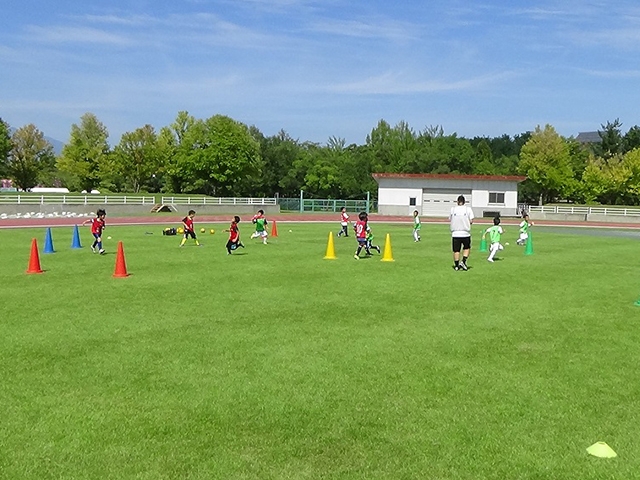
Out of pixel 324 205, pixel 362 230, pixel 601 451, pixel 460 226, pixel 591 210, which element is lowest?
pixel 591 210

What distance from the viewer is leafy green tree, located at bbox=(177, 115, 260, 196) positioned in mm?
71500

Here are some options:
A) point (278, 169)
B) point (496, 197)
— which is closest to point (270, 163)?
point (278, 169)

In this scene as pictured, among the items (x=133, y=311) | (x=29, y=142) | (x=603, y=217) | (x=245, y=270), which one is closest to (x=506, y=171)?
(x=603, y=217)

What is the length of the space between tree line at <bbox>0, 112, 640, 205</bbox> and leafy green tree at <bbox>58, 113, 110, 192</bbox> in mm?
124

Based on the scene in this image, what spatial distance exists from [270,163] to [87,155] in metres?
24.0

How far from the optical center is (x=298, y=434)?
4.75 meters

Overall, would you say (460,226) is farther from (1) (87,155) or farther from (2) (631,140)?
(2) (631,140)

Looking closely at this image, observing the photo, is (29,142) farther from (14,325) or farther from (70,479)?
(70,479)

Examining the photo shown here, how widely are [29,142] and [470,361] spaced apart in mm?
83038

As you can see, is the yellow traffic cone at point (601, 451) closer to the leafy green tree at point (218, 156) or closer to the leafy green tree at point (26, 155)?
the leafy green tree at point (218, 156)

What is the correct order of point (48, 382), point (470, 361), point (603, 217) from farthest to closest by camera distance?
point (603, 217) < point (470, 361) < point (48, 382)

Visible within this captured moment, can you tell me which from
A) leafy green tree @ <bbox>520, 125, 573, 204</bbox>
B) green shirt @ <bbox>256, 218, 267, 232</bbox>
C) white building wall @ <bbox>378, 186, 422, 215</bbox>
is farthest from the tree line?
green shirt @ <bbox>256, 218, 267, 232</bbox>

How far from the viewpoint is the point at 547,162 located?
68.2 metres

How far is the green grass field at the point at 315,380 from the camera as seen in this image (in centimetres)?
433
